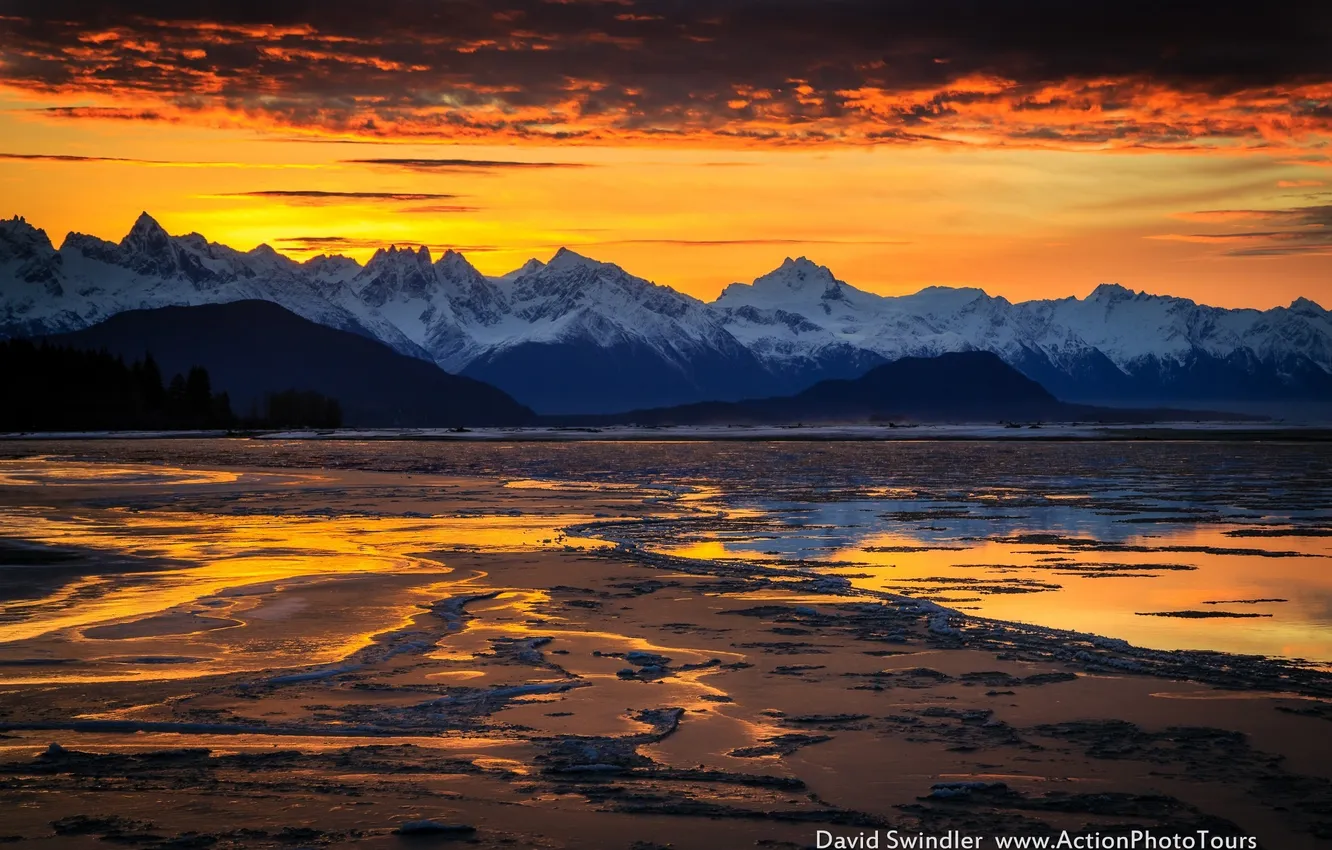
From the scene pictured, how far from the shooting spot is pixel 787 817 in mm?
12664

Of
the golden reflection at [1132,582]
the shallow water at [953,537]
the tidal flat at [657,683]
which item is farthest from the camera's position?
the shallow water at [953,537]

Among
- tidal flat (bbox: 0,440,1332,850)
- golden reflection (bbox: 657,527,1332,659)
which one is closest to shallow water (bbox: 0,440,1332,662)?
golden reflection (bbox: 657,527,1332,659)

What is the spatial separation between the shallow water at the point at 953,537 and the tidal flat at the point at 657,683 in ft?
0.68

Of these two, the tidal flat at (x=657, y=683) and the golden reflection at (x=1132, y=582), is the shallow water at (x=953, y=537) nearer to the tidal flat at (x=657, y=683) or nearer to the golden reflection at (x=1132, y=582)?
the golden reflection at (x=1132, y=582)

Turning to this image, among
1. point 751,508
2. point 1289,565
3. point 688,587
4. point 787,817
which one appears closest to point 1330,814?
point 787,817

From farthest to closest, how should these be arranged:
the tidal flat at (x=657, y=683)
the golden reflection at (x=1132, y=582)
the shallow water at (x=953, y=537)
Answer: the shallow water at (x=953, y=537)
the golden reflection at (x=1132, y=582)
the tidal flat at (x=657, y=683)

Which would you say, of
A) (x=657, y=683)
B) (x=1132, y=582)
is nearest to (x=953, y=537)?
(x=1132, y=582)

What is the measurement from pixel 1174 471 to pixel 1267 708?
7041cm

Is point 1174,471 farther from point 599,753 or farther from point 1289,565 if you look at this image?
point 599,753

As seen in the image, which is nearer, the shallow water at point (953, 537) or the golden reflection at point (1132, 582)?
the golden reflection at point (1132, 582)

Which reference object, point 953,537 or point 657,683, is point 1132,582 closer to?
point 953,537

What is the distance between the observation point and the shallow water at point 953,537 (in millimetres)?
24984

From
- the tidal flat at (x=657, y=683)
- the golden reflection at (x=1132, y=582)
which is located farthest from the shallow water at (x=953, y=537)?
the tidal flat at (x=657, y=683)

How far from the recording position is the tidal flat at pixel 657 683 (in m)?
12.8
